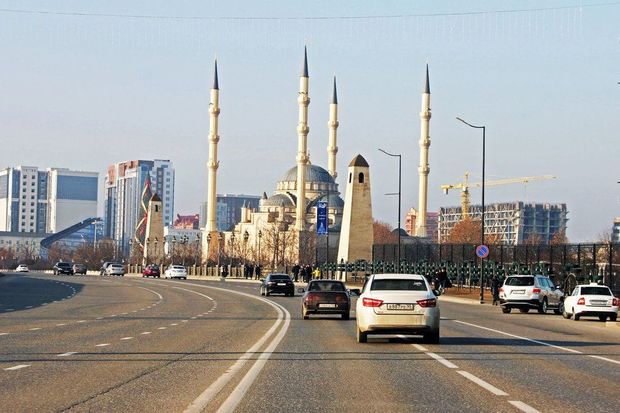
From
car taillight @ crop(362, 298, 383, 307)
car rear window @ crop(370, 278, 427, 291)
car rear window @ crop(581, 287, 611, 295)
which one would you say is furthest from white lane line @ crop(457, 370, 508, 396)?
car rear window @ crop(581, 287, 611, 295)

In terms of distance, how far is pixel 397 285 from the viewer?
25.1m

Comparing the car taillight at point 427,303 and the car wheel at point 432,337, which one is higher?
the car taillight at point 427,303

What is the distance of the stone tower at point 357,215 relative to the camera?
94125 mm

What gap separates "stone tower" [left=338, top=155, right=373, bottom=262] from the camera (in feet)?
309

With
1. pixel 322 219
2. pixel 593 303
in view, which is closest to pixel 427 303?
pixel 593 303

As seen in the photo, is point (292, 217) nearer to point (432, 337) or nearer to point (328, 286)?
point (328, 286)

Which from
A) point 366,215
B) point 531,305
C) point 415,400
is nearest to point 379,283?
point 415,400

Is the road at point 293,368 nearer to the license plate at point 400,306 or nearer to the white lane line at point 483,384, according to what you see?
the white lane line at point 483,384

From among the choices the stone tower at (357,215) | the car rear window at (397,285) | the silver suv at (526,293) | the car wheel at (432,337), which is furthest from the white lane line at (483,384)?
the stone tower at (357,215)

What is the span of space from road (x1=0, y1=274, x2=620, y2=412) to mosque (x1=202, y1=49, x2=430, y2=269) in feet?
361

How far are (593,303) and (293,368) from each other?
81.8 ft

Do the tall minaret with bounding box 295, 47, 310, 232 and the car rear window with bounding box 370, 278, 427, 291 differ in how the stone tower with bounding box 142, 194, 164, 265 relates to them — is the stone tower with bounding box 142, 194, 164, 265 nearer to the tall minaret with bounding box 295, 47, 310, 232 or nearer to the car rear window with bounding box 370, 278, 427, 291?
the tall minaret with bounding box 295, 47, 310, 232

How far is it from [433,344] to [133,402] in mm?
12605

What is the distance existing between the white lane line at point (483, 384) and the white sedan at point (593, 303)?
2423 cm
